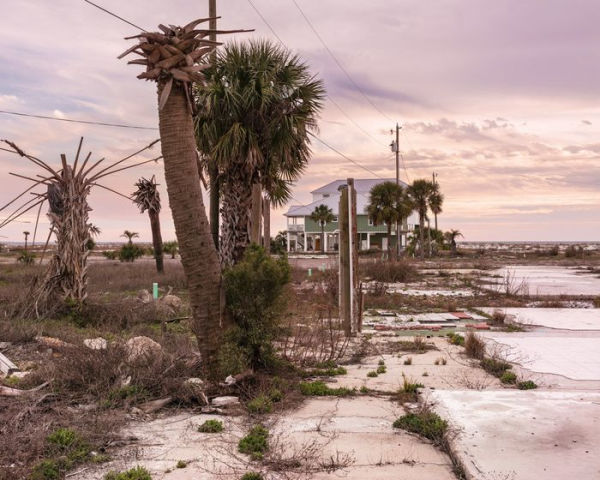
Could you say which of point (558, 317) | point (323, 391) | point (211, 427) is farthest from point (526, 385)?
point (558, 317)

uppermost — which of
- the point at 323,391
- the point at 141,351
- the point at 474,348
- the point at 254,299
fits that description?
the point at 254,299

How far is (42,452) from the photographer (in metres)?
4.90

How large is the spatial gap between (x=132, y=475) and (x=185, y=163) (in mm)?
3701

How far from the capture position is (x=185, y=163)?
A: 682 cm

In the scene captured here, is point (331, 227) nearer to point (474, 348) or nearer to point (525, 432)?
point (474, 348)

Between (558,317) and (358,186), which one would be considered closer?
(558,317)

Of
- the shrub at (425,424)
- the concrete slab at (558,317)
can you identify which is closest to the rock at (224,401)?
the shrub at (425,424)

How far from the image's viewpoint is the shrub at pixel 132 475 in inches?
174

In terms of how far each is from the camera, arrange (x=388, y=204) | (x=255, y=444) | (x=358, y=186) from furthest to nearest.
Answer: (x=358, y=186) → (x=388, y=204) → (x=255, y=444)

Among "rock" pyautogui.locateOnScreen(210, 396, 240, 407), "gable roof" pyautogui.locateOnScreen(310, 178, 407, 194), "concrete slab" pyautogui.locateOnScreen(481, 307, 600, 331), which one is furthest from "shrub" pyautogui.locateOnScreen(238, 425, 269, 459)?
"gable roof" pyautogui.locateOnScreen(310, 178, 407, 194)

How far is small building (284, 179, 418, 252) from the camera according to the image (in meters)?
60.2

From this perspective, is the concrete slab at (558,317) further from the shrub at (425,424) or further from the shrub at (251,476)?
the shrub at (251,476)

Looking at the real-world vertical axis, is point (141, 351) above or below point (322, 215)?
below

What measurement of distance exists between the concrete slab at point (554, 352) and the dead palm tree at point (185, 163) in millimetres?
4838
